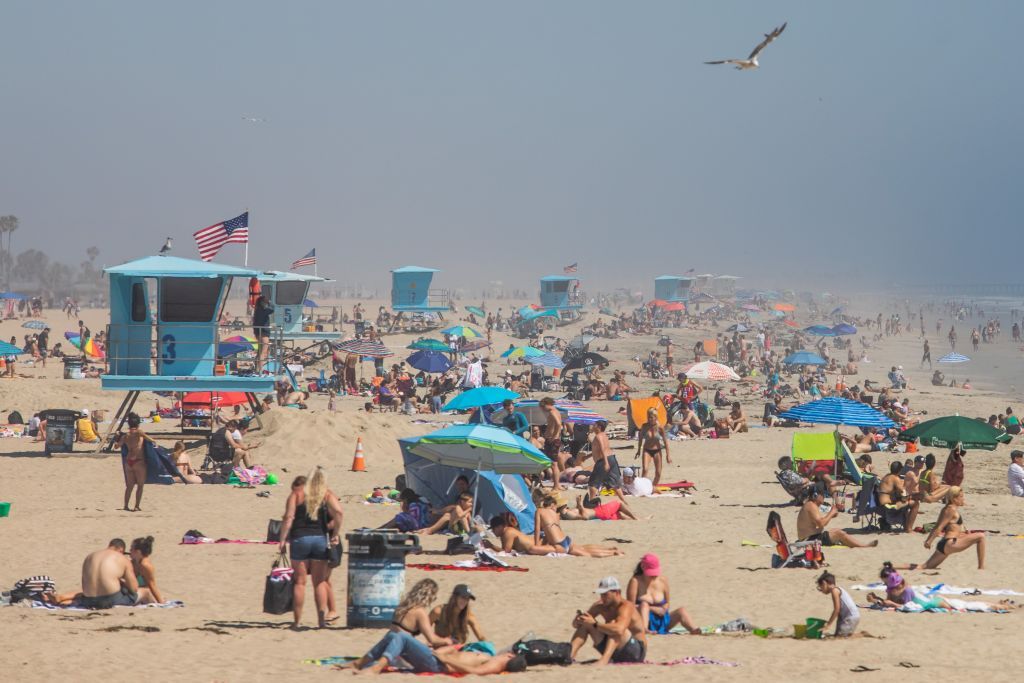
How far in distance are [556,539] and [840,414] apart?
6.02 m

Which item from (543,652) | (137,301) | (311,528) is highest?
(137,301)

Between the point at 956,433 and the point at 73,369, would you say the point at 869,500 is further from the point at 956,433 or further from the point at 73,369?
the point at 73,369

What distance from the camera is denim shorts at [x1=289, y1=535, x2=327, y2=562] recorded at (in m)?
10.0

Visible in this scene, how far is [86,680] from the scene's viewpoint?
826cm

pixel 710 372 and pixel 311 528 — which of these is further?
pixel 710 372

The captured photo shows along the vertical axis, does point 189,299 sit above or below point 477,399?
above

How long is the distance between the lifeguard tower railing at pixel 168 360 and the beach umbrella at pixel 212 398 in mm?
1236

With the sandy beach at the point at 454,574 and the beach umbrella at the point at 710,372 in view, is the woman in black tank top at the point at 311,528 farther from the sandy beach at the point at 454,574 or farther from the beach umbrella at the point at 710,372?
the beach umbrella at the point at 710,372

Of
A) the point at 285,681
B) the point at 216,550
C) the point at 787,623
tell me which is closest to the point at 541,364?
the point at 216,550

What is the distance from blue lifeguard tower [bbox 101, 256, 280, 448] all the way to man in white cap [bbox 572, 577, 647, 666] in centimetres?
1353

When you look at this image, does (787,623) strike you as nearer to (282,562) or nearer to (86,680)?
(282,562)

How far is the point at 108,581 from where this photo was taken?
10.7m

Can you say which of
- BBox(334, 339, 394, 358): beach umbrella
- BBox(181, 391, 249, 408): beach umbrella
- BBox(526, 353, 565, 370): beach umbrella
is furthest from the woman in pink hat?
BBox(526, 353, 565, 370): beach umbrella

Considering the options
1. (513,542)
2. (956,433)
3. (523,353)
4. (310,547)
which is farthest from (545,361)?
(310,547)
